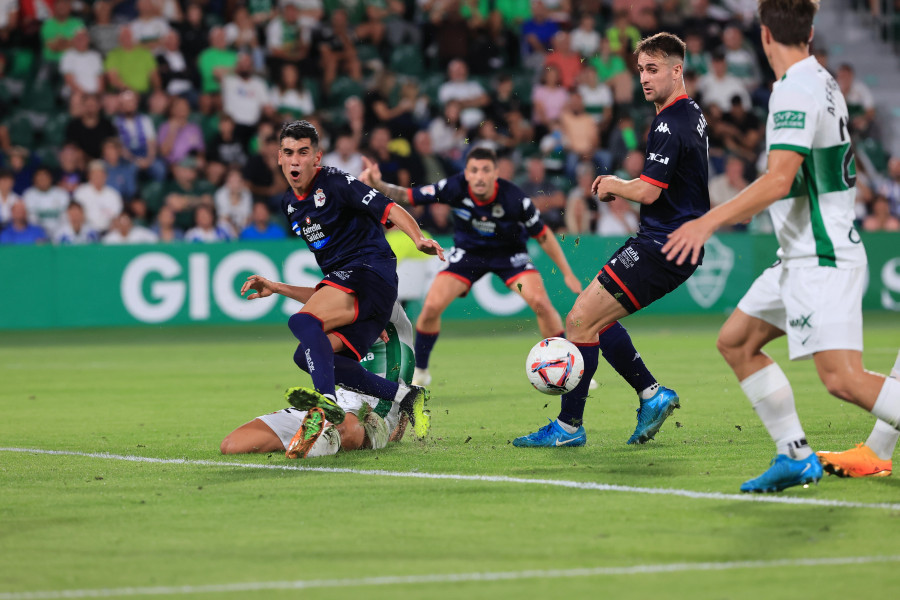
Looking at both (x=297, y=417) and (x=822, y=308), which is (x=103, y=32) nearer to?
(x=297, y=417)

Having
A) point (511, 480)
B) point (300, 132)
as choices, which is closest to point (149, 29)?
point (300, 132)

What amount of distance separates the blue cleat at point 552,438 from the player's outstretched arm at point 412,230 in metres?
1.19

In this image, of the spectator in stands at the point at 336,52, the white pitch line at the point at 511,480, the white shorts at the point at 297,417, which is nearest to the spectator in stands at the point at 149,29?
the spectator in stands at the point at 336,52

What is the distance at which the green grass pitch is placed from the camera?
4008mm

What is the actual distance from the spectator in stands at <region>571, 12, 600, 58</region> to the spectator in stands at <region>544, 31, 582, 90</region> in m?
0.11

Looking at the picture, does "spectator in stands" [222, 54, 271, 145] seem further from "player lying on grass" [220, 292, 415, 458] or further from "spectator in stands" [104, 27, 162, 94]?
"player lying on grass" [220, 292, 415, 458]

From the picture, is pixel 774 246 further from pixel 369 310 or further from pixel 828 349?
pixel 828 349

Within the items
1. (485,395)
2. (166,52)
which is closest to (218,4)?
(166,52)

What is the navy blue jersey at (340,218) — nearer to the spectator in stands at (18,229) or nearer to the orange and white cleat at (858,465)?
the orange and white cleat at (858,465)

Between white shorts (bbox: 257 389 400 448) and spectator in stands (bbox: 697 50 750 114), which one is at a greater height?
spectator in stands (bbox: 697 50 750 114)

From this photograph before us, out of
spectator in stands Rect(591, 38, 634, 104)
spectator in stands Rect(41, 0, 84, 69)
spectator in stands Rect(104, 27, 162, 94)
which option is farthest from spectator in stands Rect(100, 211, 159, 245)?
spectator in stands Rect(591, 38, 634, 104)

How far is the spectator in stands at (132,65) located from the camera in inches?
733

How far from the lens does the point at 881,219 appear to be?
19.4m

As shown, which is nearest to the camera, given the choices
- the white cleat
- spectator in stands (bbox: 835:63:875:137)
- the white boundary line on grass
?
the white boundary line on grass
